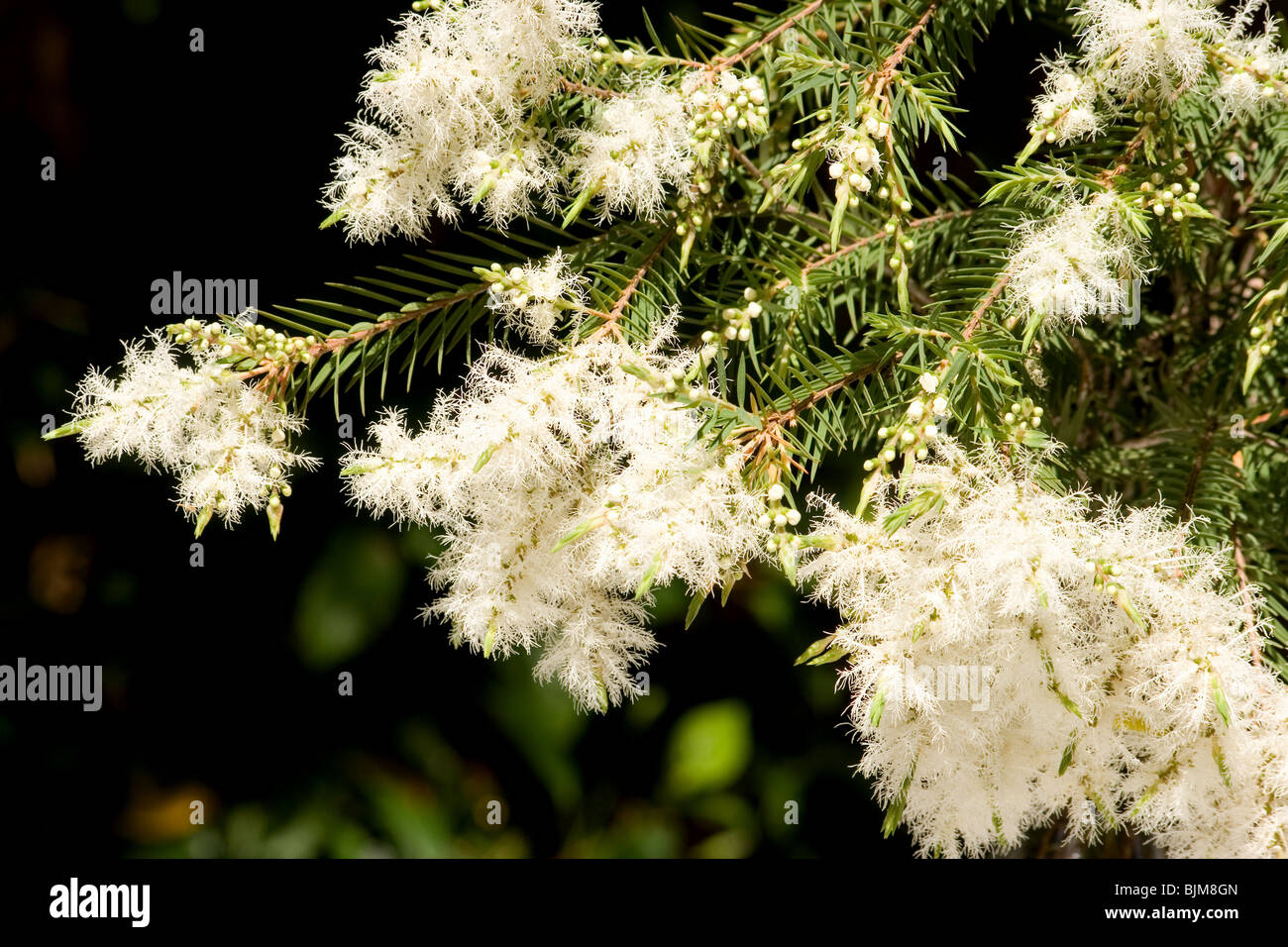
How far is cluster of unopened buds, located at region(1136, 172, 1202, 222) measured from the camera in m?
0.44

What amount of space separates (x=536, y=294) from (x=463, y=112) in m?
0.09

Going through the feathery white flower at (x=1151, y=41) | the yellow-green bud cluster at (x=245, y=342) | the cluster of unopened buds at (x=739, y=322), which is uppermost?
the feathery white flower at (x=1151, y=41)

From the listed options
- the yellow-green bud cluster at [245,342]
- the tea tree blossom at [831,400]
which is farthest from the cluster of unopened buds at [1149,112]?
the yellow-green bud cluster at [245,342]

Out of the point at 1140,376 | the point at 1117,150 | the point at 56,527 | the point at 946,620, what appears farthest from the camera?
the point at 56,527

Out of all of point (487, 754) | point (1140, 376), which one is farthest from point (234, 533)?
point (1140, 376)

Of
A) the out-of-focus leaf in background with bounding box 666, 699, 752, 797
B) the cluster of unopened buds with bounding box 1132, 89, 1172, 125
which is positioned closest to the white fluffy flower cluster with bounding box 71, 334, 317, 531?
the cluster of unopened buds with bounding box 1132, 89, 1172, 125

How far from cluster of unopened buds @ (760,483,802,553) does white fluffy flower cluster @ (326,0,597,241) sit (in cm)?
20

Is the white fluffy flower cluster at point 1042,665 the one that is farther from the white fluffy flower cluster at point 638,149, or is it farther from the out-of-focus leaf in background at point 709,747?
the out-of-focus leaf in background at point 709,747

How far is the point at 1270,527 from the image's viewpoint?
552 mm

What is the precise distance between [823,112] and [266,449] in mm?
321

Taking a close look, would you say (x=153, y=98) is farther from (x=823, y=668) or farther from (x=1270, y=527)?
(x=1270, y=527)

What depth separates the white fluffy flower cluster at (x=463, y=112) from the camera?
0.45m

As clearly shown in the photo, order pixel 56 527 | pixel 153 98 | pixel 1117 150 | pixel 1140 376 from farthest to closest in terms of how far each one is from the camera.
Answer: pixel 56 527 → pixel 153 98 → pixel 1140 376 → pixel 1117 150

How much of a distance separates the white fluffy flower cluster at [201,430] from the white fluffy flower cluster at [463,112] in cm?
11
